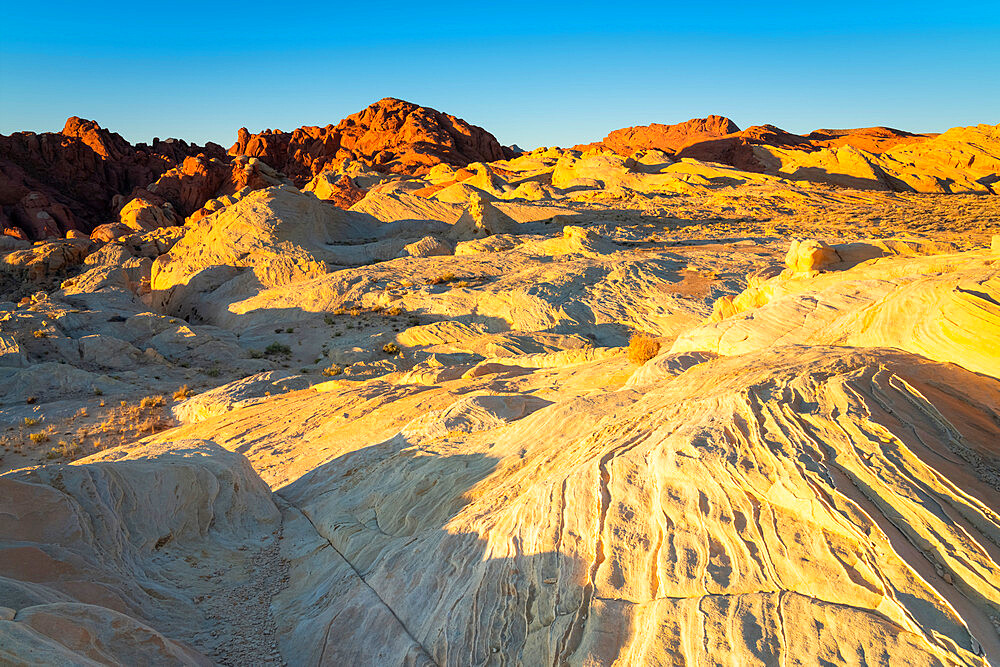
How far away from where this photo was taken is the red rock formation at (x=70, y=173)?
59.1 metres

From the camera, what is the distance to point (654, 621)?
12.5 ft

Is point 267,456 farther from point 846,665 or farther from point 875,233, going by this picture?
point 875,233

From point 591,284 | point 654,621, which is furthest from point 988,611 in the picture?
point 591,284

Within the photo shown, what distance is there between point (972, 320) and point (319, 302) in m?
26.0

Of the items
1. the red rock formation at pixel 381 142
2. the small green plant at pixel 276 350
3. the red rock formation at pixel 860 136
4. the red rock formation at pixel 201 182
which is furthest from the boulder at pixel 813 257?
the red rock formation at pixel 860 136

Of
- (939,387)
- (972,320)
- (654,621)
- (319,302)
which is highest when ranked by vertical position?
(972,320)

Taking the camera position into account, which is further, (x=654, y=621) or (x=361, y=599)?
(x=361, y=599)

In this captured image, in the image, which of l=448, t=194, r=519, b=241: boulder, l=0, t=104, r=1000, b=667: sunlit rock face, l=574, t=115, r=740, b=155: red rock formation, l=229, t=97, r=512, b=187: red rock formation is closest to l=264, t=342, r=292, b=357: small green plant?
l=0, t=104, r=1000, b=667: sunlit rock face

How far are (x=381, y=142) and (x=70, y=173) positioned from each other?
47799mm

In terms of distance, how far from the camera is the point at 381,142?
338ft

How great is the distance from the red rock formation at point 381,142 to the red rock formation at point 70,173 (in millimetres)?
18448

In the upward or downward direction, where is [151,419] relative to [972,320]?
downward

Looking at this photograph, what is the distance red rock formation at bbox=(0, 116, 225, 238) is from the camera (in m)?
59.1

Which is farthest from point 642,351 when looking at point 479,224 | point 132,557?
point 479,224
